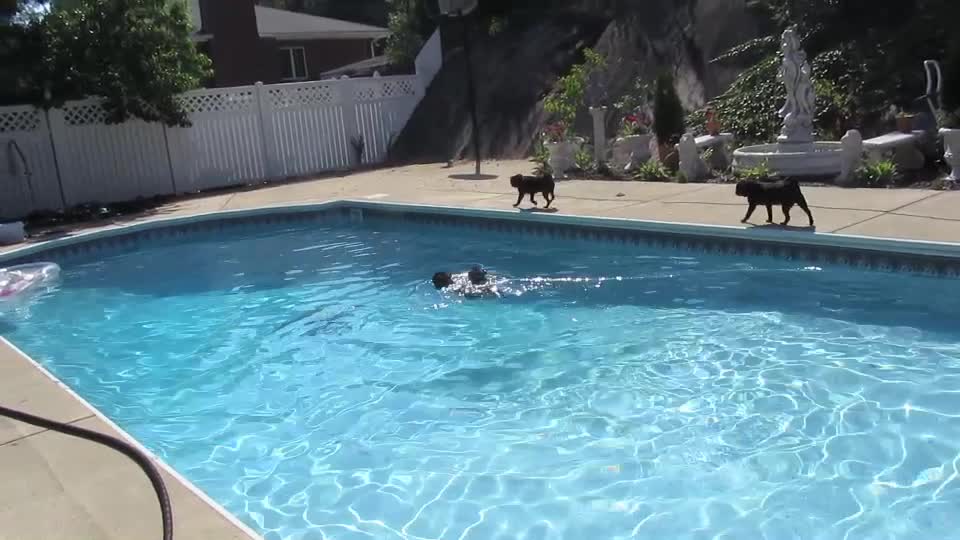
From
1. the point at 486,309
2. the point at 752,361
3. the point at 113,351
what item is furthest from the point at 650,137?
the point at 113,351

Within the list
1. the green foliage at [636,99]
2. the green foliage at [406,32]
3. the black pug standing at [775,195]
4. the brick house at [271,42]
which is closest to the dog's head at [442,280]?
the black pug standing at [775,195]

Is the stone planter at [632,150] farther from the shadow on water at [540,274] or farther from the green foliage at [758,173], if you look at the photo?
the shadow on water at [540,274]

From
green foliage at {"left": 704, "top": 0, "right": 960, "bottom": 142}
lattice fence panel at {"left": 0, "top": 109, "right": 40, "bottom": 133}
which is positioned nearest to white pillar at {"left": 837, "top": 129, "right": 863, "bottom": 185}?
green foliage at {"left": 704, "top": 0, "right": 960, "bottom": 142}

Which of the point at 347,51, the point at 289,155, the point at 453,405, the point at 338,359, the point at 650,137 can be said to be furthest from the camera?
the point at 347,51

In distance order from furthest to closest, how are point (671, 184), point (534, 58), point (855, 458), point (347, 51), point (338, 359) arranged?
A: point (347, 51) < point (534, 58) < point (671, 184) < point (338, 359) < point (855, 458)

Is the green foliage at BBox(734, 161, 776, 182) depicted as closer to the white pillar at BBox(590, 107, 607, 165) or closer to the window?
the white pillar at BBox(590, 107, 607, 165)

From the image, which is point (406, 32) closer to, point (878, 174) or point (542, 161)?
point (542, 161)

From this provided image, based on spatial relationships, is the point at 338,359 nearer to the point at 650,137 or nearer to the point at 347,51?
the point at 650,137

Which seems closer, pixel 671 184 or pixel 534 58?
pixel 671 184

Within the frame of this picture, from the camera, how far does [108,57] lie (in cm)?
1239

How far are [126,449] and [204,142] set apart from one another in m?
11.7

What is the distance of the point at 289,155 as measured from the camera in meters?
15.2

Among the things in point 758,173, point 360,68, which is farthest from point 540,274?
point 360,68

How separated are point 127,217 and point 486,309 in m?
7.16
